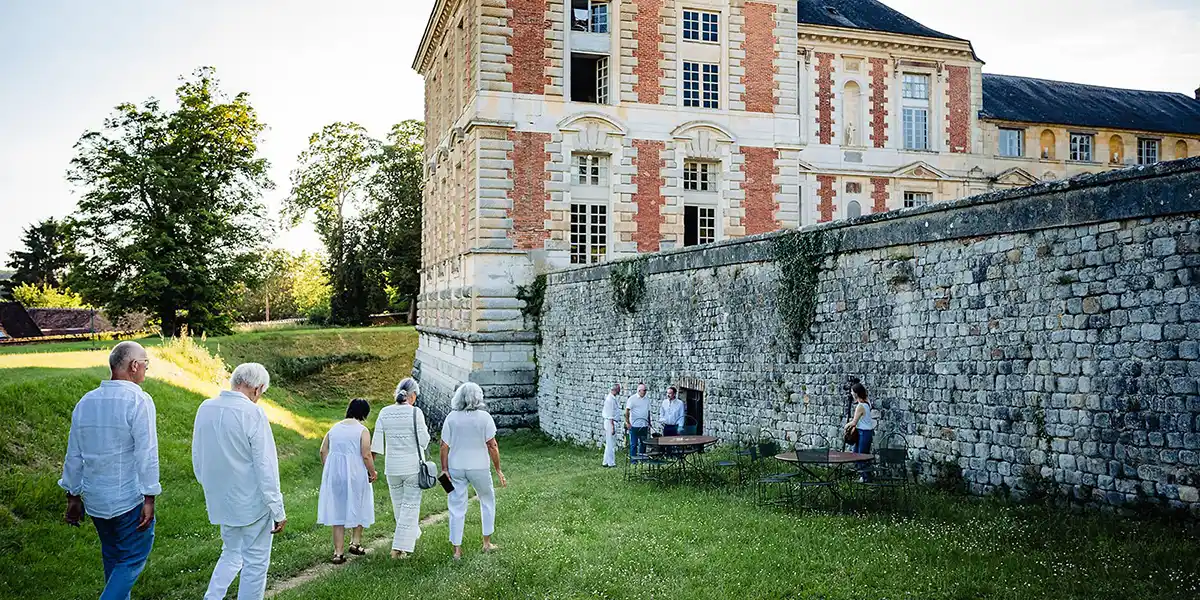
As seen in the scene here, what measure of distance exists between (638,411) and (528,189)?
33.8 feet

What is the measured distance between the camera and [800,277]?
40.6 feet

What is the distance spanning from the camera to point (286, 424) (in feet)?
73.5

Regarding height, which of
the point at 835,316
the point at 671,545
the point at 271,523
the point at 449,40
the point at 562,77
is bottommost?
the point at 671,545

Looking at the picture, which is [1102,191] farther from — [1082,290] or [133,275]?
[133,275]

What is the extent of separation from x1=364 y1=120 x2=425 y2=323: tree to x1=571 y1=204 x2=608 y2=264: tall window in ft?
84.0

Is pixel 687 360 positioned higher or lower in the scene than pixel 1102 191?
lower

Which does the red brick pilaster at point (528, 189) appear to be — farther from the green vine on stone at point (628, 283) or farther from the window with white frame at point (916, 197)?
the window with white frame at point (916, 197)

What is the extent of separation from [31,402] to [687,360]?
34.3ft

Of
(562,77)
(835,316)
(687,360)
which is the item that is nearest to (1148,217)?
(835,316)

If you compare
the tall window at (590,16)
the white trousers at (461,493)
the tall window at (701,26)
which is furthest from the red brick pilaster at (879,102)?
the white trousers at (461,493)

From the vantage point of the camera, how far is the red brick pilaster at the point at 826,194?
A: 31.7 meters

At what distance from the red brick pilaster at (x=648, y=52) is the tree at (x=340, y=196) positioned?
1112 inches

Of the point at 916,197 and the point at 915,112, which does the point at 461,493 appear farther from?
the point at 915,112

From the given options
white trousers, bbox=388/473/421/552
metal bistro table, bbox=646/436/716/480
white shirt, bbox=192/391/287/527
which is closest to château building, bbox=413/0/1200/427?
metal bistro table, bbox=646/436/716/480
